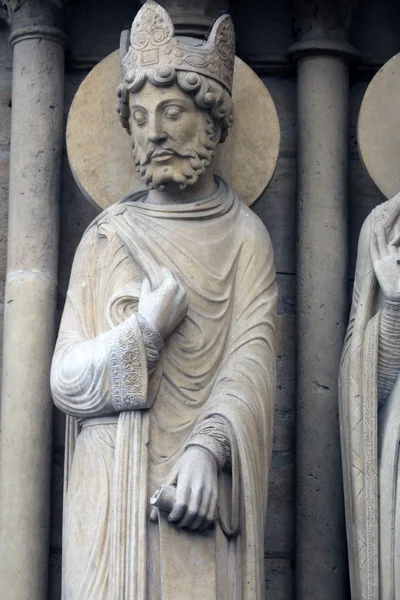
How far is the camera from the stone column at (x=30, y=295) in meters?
7.10

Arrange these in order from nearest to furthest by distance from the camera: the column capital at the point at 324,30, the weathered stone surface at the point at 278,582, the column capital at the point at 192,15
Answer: the weathered stone surface at the point at 278,582 < the column capital at the point at 192,15 < the column capital at the point at 324,30

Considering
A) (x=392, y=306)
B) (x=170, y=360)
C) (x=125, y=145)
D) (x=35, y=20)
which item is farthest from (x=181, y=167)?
(x=35, y=20)

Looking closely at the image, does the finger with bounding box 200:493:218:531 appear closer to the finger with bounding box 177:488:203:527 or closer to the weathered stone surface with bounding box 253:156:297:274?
the finger with bounding box 177:488:203:527

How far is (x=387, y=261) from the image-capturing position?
22.3 feet

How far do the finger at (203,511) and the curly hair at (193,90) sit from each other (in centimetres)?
118

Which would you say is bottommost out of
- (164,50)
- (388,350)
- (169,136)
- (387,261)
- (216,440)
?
(216,440)

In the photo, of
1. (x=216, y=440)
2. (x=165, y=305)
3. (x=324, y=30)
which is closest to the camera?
(x=216, y=440)

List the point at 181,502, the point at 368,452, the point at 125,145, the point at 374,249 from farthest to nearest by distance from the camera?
the point at 125,145 → the point at 374,249 → the point at 368,452 → the point at 181,502

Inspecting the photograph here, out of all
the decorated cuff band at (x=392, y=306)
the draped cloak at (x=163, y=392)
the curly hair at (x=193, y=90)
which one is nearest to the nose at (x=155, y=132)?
the curly hair at (x=193, y=90)

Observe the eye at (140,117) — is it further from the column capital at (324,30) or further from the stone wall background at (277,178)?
the column capital at (324,30)

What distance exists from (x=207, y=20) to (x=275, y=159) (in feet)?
1.79

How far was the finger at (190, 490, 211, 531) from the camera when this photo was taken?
6336 millimetres

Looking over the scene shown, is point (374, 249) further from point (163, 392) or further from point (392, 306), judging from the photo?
point (163, 392)

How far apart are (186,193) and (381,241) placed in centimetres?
59
